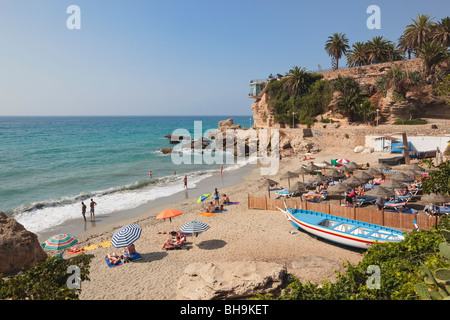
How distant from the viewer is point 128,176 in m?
33.2

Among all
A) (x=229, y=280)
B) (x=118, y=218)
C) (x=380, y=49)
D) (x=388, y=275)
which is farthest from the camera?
(x=380, y=49)

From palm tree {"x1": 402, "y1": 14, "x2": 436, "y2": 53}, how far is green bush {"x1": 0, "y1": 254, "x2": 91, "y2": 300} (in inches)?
1801

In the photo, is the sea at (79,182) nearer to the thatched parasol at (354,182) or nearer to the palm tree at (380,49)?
the thatched parasol at (354,182)

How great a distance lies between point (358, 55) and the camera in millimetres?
45375

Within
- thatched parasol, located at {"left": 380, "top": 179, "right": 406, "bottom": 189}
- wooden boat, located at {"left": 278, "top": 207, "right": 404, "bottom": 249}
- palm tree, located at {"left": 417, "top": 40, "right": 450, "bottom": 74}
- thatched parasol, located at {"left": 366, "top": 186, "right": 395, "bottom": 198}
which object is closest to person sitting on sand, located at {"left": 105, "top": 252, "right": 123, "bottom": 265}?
wooden boat, located at {"left": 278, "top": 207, "right": 404, "bottom": 249}

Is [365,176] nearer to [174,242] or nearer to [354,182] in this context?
[354,182]

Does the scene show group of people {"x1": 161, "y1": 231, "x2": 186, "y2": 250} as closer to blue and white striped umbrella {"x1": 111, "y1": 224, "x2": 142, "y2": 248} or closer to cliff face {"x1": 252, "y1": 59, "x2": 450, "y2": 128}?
blue and white striped umbrella {"x1": 111, "y1": 224, "x2": 142, "y2": 248}

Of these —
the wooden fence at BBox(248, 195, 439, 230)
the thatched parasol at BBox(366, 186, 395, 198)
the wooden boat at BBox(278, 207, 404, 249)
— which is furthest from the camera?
the thatched parasol at BBox(366, 186, 395, 198)

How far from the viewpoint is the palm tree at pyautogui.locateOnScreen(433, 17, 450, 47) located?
36.0m

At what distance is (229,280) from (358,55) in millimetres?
47124

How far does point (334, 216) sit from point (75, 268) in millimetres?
11684

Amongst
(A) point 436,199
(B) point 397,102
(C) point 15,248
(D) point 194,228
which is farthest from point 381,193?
(B) point 397,102

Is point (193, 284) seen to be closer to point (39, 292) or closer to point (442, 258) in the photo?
point (39, 292)

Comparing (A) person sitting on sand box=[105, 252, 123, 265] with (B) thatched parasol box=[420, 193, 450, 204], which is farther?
(B) thatched parasol box=[420, 193, 450, 204]
